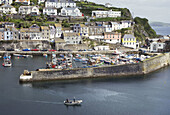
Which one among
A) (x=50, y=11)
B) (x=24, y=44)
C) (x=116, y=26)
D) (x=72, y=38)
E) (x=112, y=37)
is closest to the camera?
(x=24, y=44)

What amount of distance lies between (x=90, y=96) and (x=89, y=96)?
0.41 ft

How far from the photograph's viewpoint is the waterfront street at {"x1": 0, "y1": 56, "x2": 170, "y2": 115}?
28531 millimetres

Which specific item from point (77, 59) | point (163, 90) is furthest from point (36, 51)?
point (163, 90)

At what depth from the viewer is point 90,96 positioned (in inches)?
1280

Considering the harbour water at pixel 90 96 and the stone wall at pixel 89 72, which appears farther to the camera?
the stone wall at pixel 89 72

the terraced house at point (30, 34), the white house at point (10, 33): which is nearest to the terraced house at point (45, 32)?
the terraced house at point (30, 34)

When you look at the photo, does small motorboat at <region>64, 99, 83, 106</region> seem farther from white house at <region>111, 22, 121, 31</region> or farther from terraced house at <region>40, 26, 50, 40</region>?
white house at <region>111, 22, 121, 31</region>

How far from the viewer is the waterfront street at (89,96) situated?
28.5 meters

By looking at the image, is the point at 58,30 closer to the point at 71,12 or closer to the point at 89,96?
the point at 71,12

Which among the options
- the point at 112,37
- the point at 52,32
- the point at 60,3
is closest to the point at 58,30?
the point at 52,32

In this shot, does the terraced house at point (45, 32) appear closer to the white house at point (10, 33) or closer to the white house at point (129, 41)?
the white house at point (10, 33)

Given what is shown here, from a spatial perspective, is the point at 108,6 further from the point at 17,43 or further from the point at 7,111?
the point at 7,111

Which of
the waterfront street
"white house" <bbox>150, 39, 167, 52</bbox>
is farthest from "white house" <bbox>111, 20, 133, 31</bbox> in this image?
the waterfront street

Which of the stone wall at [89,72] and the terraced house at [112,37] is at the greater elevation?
the terraced house at [112,37]
